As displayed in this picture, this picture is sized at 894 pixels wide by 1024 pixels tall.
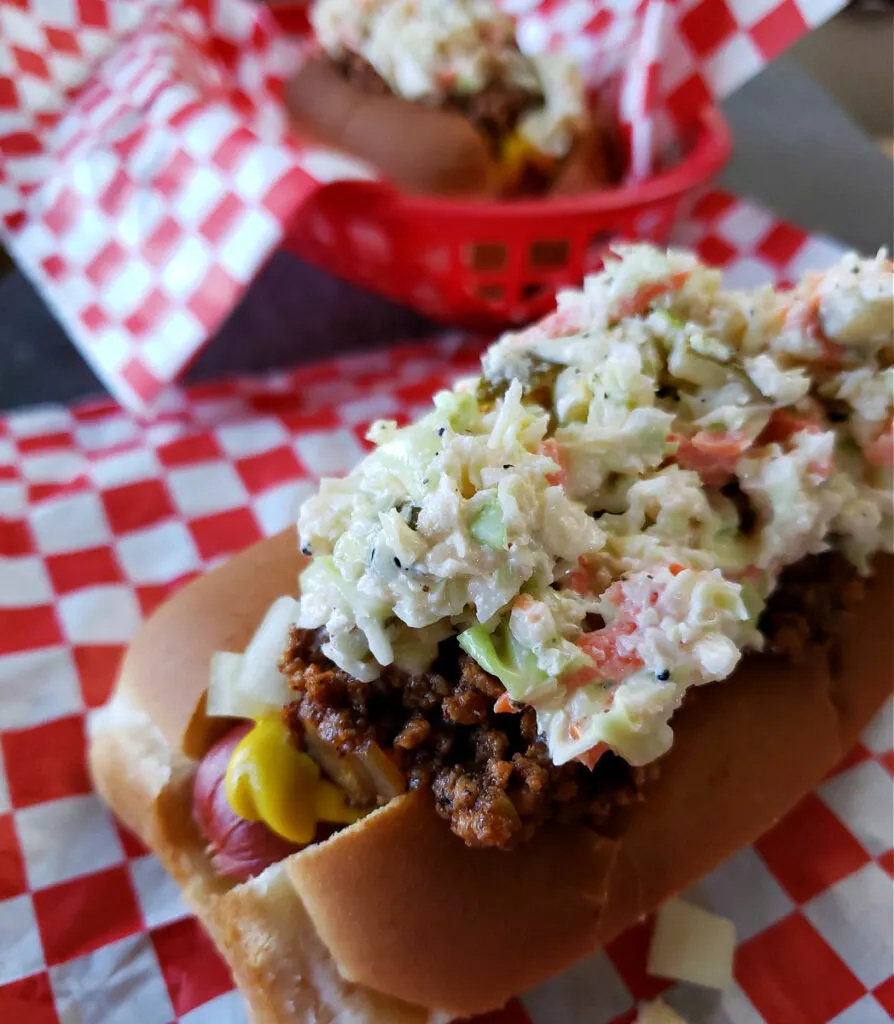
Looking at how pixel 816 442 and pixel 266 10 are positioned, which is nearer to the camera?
pixel 816 442

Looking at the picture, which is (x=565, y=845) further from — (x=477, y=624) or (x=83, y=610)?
(x=83, y=610)

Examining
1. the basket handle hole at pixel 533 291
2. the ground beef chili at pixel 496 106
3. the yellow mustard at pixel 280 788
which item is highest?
the ground beef chili at pixel 496 106

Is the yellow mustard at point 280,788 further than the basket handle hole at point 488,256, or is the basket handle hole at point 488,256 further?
the basket handle hole at point 488,256

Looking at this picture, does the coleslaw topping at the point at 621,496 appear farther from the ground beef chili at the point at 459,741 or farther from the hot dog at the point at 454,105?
the hot dog at the point at 454,105

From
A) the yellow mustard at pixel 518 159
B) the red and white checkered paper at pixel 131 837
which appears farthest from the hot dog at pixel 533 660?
the yellow mustard at pixel 518 159

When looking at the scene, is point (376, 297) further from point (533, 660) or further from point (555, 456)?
point (533, 660)

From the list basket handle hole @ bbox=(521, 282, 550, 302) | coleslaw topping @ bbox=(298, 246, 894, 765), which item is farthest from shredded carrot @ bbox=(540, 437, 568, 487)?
basket handle hole @ bbox=(521, 282, 550, 302)

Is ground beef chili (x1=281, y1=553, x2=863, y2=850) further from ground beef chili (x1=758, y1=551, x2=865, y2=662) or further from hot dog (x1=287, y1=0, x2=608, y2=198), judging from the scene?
hot dog (x1=287, y1=0, x2=608, y2=198)

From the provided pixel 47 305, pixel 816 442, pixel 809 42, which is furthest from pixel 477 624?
pixel 47 305
